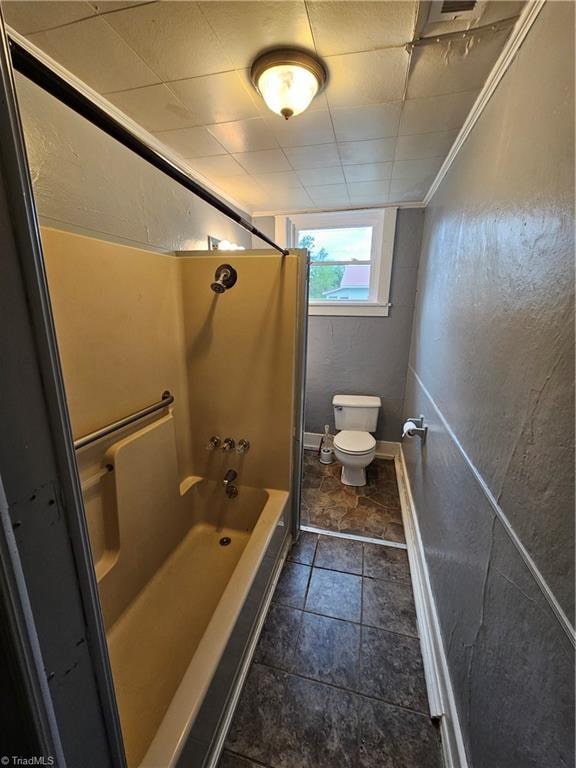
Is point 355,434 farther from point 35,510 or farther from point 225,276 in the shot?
point 35,510

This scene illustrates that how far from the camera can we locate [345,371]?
297cm

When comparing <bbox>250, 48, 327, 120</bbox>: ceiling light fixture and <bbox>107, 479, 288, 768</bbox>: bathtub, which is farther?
<bbox>250, 48, 327, 120</bbox>: ceiling light fixture

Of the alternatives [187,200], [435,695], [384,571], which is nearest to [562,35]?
[187,200]

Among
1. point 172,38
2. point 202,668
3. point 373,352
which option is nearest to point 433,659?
point 202,668

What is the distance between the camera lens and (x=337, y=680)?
4.20 ft

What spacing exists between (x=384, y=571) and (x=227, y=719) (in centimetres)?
104

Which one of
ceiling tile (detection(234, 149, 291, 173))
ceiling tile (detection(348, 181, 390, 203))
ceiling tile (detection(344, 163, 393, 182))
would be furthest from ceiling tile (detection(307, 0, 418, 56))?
ceiling tile (detection(348, 181, 390, 203))

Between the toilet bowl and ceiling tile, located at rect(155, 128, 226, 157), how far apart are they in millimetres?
2150

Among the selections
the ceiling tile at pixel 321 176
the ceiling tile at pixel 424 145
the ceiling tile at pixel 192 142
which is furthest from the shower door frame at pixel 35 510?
the ceiling tile at pixel 321 176

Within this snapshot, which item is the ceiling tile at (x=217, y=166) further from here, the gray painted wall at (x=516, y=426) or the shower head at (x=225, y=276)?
the gray painted wall at (x=516, y=426)

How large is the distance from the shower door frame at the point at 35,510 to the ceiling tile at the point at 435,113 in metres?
1.55

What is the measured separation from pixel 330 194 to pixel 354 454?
2017mm

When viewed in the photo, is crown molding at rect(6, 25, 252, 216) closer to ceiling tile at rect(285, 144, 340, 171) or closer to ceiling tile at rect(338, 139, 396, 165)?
ceiling tile at rect(285, 144, 340, 171)

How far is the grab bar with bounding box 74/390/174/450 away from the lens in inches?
45.1
